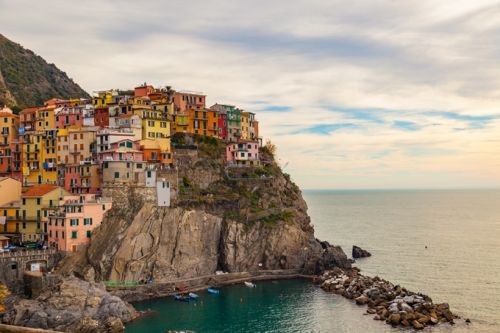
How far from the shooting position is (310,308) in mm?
75688

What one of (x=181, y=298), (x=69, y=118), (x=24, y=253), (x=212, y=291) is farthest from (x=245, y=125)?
(x=24, y=253)

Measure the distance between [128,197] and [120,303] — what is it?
22997 mm

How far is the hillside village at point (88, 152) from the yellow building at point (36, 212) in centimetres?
15

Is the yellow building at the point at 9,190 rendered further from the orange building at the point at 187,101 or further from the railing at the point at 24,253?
the orange building at the point at 187,101

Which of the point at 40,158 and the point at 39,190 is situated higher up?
the point at 40,158

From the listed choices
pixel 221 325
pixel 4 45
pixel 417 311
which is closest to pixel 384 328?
pixel 417 311

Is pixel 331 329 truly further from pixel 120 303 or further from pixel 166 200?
pixel 166 200

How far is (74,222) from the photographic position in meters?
81.0

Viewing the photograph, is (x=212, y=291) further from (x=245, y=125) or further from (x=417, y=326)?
(x=245, y=125)

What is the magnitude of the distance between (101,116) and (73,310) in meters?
47.6

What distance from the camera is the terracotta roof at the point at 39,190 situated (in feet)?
280

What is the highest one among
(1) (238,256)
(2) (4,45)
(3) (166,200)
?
(2) (4,45)

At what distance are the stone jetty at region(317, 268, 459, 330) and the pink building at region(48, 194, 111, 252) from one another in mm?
37501

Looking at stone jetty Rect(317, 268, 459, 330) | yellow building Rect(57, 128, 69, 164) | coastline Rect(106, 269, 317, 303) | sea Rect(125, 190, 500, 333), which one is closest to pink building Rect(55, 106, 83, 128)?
yellow building Rect(57, 128, 69, 164)
